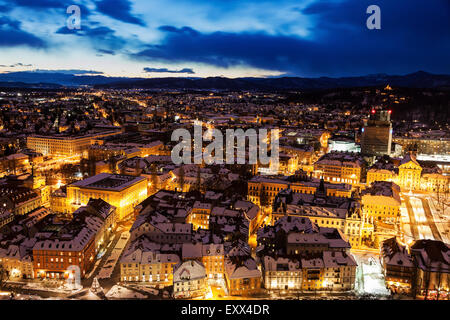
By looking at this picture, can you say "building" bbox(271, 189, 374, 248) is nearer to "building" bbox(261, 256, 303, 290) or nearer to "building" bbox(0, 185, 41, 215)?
"building" bbox(261, 256, 303, 290)

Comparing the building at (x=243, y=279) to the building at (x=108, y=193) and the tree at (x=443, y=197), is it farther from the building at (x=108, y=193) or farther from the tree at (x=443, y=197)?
the tree at (x=443, y=197)

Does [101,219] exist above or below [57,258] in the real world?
above

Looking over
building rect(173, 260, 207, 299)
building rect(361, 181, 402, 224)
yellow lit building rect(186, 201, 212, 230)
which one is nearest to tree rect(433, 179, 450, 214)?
building rect(361, 181, 402, 224)

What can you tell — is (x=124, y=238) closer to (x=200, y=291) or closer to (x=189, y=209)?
(x=189, y=209)

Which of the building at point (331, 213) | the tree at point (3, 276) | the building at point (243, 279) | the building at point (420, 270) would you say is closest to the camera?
the building at point (243, 279)

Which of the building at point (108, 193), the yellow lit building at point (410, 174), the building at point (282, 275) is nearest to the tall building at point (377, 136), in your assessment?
the yellow lit building at point (410, 174)

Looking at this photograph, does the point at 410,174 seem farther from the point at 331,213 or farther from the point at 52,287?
the point at 52,287

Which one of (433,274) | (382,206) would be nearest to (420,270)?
(433,274)
